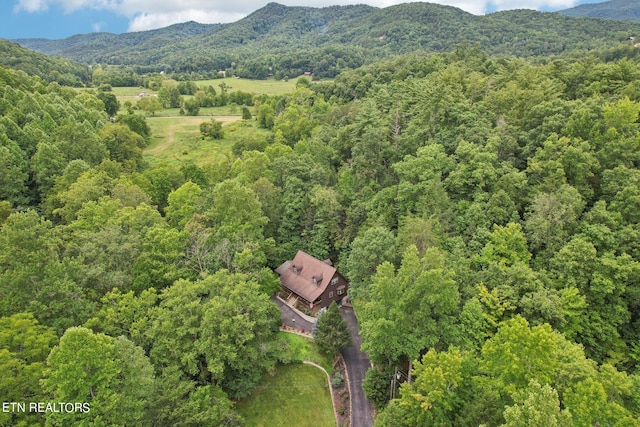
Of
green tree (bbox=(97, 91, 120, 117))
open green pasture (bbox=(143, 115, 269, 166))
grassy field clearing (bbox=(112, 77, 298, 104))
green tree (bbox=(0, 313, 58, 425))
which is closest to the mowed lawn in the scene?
green tree (bbox=(0, 313, 58, 425))

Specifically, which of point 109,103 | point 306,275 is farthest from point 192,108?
point 306,275

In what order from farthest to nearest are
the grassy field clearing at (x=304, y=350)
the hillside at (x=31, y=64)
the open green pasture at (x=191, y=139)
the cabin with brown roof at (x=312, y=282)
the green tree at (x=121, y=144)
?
the hillside at (x=31, y=64) → the open green pasture at (x=191, y=139) → the green tree at (x=121, y=144) → the cabin with brown roof at (x=312, y=282) → the grassy field clearing at (x=304, y=350)

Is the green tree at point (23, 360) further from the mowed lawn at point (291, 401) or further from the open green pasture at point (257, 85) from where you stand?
the open green pasture at point (257, 85)

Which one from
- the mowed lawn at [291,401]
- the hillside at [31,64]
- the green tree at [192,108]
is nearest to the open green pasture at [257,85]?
the green tree at [192,108]

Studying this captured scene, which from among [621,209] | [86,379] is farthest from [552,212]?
[86,379]

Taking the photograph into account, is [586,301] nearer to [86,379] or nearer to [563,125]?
[563,125]

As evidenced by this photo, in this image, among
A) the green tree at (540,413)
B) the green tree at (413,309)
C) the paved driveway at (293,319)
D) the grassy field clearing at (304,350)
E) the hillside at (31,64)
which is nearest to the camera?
the green tree at (540,413)

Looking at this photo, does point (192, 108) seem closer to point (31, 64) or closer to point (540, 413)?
point (31, 64)
